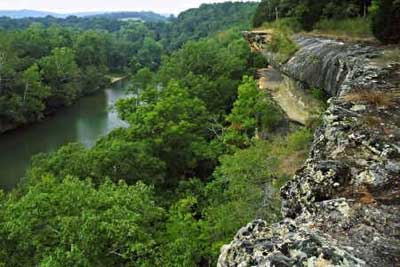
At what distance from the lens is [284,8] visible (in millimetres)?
29156

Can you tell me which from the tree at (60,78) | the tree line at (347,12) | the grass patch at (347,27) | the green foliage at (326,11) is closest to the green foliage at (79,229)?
the tree line at (347,12)

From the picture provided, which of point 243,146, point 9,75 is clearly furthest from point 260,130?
point 9,75

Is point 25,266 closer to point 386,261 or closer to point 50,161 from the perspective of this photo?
point 50,161

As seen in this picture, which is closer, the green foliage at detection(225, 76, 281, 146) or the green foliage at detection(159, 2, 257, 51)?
the green foliage at detection(225, 76, 281, 146)

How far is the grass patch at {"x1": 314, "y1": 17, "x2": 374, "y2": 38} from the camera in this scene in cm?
1748

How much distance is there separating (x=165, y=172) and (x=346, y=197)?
1694 cm

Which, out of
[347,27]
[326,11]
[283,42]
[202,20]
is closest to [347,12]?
[326,11]

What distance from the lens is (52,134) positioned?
39094 mm

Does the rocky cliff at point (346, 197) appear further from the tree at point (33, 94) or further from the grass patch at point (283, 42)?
the tree at point (33, 94)

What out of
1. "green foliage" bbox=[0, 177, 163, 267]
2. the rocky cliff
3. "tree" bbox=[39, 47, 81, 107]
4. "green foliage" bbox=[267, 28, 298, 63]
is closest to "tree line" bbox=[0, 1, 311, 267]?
"green foliage" bbox=[0, 177, 163, 267]

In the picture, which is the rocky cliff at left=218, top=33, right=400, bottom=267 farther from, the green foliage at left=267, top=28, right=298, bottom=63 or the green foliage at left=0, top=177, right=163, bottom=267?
the green foliage at left=267, top=28, right=298, bottom=63

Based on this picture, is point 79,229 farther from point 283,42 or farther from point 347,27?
point 347,27

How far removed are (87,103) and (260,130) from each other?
114ft

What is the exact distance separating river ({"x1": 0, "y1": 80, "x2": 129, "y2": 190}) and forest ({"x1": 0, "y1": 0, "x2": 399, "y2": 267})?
221 centimetres
